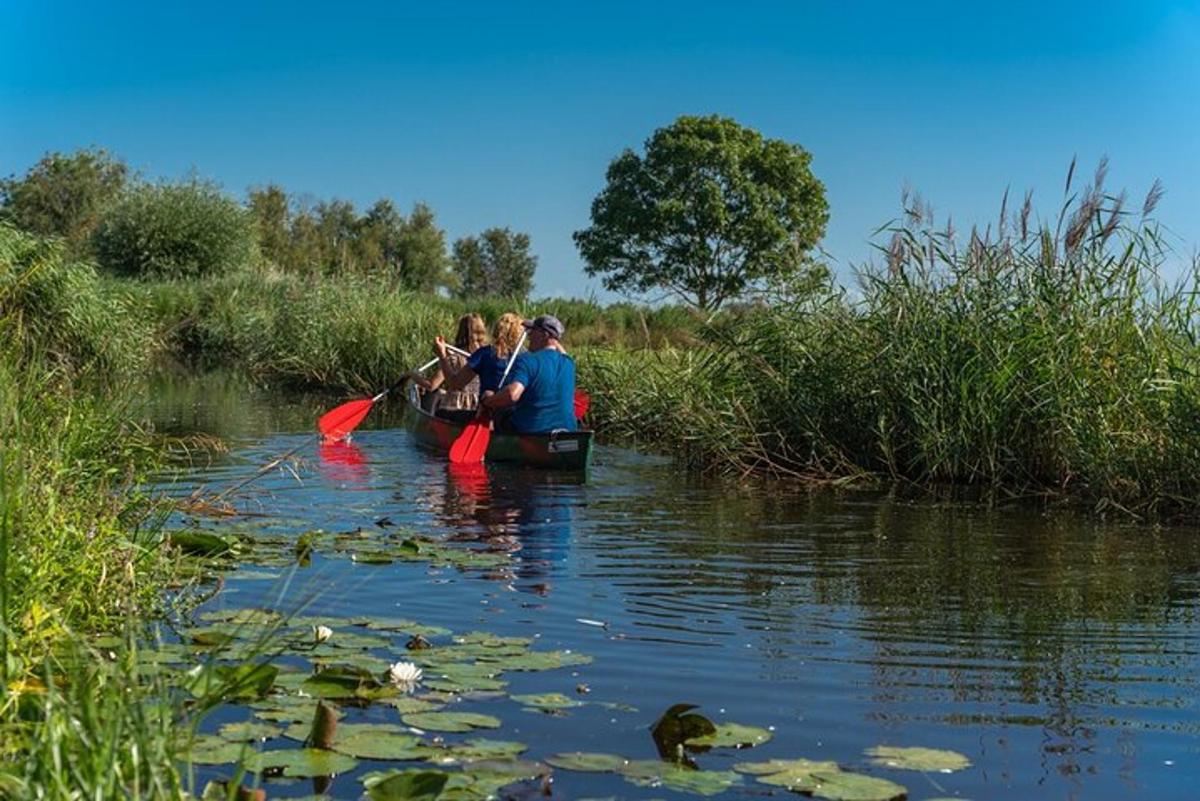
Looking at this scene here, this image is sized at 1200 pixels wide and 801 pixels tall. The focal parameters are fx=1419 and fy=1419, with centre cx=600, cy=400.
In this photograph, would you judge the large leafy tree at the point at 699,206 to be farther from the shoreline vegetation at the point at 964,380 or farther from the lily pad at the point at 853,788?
the lily pad at the point at 853,788

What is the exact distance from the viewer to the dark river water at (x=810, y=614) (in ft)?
14.2

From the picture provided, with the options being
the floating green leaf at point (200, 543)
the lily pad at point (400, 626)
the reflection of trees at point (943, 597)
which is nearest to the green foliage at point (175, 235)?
the reflection of trees at point (943, 597)

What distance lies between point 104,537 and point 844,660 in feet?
9.56

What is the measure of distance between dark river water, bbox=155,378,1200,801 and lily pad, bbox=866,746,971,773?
47mm

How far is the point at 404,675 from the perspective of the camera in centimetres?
459

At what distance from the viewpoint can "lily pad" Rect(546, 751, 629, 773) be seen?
388cm

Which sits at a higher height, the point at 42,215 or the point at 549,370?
the point at 42,215

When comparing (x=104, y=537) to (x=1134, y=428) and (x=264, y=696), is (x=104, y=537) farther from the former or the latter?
(x=1134, y=428)

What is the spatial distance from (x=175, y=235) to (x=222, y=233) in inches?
53.9

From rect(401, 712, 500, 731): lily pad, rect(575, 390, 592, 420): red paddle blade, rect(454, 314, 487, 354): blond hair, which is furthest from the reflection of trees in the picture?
rect(454, 314, 487, 354): blond hair

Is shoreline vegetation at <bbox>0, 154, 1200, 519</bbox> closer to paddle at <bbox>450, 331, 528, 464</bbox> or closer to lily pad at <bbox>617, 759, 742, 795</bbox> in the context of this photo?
paddle at <bbox>450, 331, 528, 464</bbox>

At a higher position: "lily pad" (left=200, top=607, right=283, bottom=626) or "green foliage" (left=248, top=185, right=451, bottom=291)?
"green foliage" (left=248, top=185, right=451, bottom=291)

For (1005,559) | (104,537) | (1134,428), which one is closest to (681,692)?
(104,537)

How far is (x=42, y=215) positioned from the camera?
61.7m
